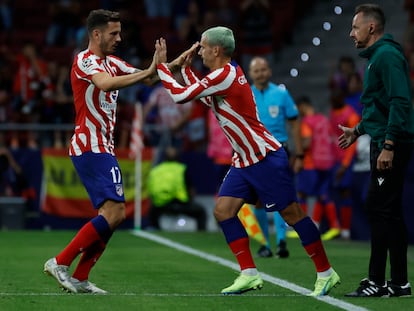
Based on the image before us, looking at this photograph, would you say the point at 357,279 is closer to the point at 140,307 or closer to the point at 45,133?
the point at 140,307

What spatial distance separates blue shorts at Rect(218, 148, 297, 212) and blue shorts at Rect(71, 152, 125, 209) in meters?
0.84

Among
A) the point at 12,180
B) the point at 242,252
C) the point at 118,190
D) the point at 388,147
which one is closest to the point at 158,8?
the point at 12,180

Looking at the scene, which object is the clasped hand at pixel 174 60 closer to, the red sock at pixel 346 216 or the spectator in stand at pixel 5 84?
the red sock at pixel 346 216

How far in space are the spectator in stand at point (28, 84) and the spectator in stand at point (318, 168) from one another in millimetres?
5223

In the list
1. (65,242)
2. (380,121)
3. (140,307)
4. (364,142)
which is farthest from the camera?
(364,142)

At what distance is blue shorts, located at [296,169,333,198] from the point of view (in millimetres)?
18484

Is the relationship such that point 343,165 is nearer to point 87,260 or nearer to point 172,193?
point 172,193

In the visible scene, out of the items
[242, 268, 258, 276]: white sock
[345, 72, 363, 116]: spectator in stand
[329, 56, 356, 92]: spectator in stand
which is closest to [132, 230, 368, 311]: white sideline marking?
[242, 268, 258, 276]: white sock

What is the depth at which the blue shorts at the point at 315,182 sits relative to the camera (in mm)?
18484

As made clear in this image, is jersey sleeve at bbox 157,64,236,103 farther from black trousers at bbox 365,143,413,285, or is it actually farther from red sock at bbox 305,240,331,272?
red sock at bbox 305,240,331,272

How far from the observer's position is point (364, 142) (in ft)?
58.0

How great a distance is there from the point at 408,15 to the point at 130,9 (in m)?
5.58

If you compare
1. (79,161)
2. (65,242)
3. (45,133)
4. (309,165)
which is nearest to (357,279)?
(79,161)

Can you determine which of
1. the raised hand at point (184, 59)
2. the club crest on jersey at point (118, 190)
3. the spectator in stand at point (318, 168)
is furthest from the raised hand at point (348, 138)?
the spectator in stand at point (318, 168)
